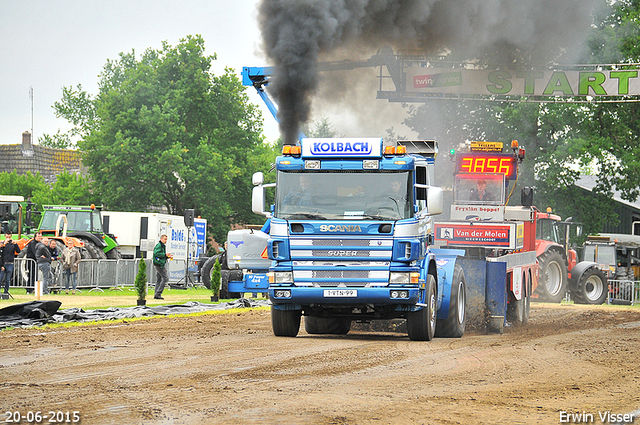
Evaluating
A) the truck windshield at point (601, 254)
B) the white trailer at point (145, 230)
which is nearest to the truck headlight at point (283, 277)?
the white trailer at point (145, 230)

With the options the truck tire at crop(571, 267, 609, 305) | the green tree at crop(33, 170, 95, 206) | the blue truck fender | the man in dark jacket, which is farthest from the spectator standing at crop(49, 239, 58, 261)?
the green tree at crop(33, 170, 95, 206)

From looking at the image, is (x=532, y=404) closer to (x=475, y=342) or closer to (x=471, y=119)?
(x=475, y=342)

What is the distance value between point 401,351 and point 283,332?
2747mm

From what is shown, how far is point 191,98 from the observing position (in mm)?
49750

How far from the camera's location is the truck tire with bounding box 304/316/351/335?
1537 centimetres

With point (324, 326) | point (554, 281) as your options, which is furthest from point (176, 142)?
point (324, 326)

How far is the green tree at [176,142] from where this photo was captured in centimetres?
4769

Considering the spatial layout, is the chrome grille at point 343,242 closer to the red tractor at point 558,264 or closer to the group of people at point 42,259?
the red tractor at point 558,264

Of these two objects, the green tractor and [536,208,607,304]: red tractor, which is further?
the green tractor

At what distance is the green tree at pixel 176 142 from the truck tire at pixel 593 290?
78.7 ft

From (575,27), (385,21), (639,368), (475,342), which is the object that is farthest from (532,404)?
(575,27)

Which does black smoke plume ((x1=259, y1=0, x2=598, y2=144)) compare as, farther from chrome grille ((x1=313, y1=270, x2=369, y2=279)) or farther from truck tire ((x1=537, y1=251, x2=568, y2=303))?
chrome grille ((x1=313, y1=270, x2=369, y2=279))

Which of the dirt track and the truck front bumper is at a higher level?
the truck front bumper

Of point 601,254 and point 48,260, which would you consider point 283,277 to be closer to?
point 48,260
